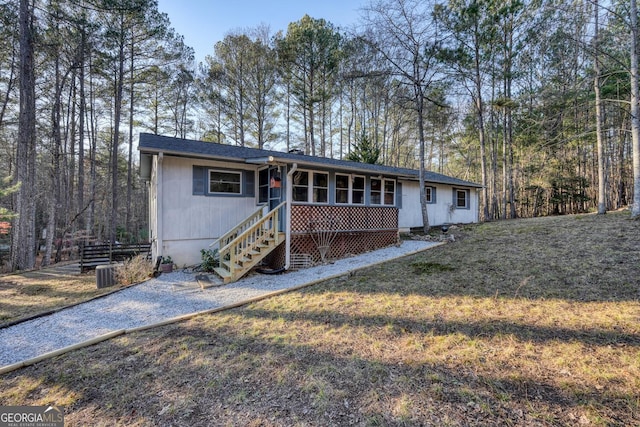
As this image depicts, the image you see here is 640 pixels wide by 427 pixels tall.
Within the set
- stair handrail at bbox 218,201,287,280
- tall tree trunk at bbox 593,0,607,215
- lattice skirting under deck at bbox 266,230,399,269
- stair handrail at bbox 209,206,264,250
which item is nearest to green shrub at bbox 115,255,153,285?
stair handrail at bbox 209,206,264,250

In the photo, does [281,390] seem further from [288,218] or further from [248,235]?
[288,218]

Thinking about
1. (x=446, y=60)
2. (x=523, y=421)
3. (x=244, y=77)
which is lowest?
(x=523, y=421)

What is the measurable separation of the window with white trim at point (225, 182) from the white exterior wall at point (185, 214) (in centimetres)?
22

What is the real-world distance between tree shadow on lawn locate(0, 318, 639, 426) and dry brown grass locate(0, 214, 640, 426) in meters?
0.01

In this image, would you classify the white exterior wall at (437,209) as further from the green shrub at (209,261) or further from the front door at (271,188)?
the green shrub at (209,261)

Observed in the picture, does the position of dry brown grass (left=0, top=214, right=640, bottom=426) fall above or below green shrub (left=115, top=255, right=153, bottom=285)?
below

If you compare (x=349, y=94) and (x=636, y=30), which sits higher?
(x=349, y=94)

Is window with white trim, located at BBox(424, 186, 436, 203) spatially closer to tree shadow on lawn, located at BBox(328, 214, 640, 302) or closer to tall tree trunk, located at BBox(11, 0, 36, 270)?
tree shadow on lawn, located at BBox(328, 214, 640, 302)

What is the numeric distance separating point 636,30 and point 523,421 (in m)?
11.6

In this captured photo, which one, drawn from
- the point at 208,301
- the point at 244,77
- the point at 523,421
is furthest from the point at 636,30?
the point at 244,77

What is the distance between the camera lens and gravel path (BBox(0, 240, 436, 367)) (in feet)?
13.1

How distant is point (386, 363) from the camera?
309 cm

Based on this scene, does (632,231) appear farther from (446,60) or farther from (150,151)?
(150,151)

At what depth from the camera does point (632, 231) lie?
23.2ft
